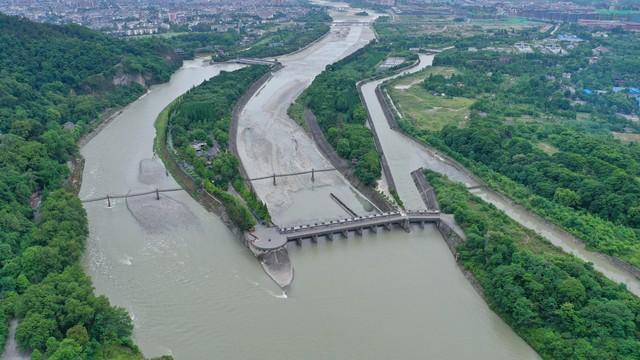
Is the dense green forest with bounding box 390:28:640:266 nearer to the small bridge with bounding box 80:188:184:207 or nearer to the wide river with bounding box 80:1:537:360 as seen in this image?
the wide river with bounding box 80:1:537:360

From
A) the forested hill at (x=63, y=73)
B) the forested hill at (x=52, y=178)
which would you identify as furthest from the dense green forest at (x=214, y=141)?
the forested hill at (x=63, y=73)

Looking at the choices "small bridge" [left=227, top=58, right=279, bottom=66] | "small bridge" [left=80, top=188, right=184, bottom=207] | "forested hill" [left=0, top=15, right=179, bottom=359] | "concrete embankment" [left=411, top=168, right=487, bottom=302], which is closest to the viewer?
"forested hill" [left=0, top=15, right=179, bottom=359]

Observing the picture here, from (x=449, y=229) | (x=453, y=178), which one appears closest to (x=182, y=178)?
(x=449, y=229)

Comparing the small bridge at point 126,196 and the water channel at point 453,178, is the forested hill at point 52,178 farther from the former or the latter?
the water channel at point 453,178

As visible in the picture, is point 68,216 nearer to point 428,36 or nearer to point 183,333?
point 183,333

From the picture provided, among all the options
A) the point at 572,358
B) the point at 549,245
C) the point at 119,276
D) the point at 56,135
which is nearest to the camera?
the point at 572,358

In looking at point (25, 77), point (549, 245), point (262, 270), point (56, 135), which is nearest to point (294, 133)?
point (56, 135)

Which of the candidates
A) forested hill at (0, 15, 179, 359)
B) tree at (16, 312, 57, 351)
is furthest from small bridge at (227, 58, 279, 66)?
tree at (16, 312, 57, 351)
